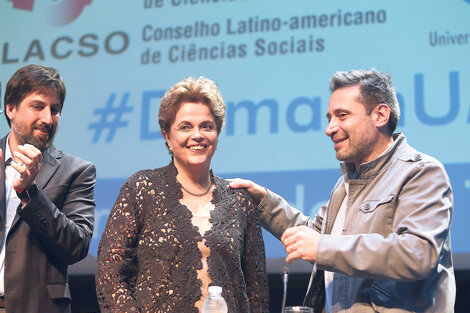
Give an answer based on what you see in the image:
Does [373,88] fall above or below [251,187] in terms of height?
above

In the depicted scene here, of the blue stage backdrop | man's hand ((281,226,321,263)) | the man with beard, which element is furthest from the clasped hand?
the blue stage backdrop

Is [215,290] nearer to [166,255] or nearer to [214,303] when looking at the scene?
[214,303]

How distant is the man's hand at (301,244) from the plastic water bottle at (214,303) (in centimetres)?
27

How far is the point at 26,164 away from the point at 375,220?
1340 millimetres

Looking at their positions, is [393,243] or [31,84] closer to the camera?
[393,243]

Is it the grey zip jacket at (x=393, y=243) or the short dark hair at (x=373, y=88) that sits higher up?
the short dark hair at (x=373, y=88)

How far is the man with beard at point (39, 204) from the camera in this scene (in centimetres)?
240

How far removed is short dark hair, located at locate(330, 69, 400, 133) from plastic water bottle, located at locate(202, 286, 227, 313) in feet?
3.35

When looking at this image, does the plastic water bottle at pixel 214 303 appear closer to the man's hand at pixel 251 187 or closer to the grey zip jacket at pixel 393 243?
the grey zip jacket at pixel 393 243

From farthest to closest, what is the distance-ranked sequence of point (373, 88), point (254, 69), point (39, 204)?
1. point (254, 69)
2. point (373, 88)
3. point (39, 204)

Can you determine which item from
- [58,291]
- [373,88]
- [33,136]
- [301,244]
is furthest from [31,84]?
[373,88]

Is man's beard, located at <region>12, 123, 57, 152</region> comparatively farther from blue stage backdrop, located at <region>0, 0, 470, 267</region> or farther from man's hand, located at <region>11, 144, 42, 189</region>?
blue stage backdrop, located at <region>0, 0, 470, 267</region>

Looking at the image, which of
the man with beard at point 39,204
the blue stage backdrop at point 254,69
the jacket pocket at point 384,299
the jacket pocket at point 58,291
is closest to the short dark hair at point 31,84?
the man with beard at point 39,204

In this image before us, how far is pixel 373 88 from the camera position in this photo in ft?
8.70
